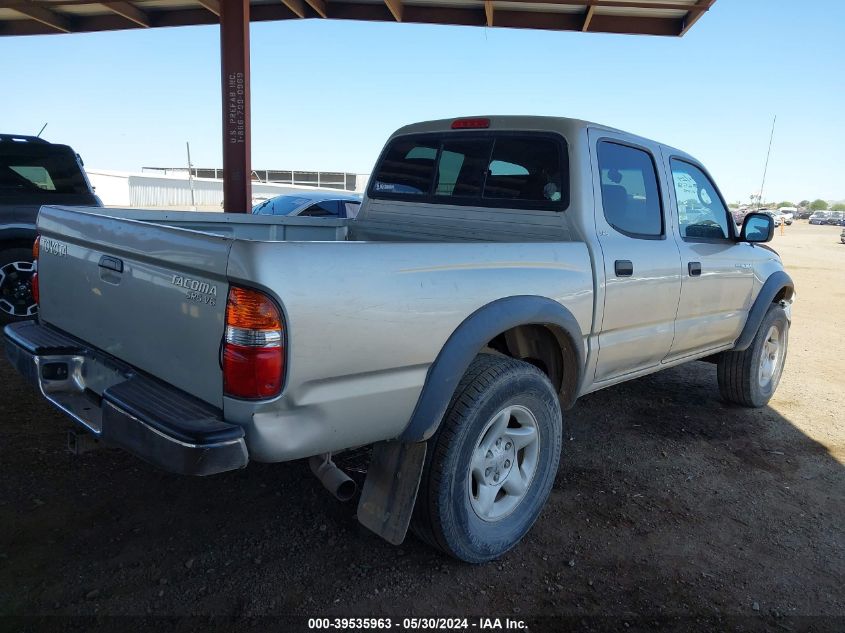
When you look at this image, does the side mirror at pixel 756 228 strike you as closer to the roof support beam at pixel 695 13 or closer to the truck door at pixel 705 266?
the truck door at pixel 705 266

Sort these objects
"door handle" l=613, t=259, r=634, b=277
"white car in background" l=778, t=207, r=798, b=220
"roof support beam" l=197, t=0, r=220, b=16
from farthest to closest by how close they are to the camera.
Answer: "white car in background" l=778, t=207, r=798, b=220, "roof support beam" l=197, t=0, r=220, b=16, "door handle" l=613, t=259, r=634, b=277

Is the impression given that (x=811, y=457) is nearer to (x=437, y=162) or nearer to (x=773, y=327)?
(x=773, y=327)

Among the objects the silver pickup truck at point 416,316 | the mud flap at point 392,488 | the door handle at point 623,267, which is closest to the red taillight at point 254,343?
the silver pickup truck at point 416,316

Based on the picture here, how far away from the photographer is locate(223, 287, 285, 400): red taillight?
73.5 inches

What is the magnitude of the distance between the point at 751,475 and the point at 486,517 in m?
2.13

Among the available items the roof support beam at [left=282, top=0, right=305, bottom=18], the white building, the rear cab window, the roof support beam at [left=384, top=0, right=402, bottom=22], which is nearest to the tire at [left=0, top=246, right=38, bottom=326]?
the rear cab window

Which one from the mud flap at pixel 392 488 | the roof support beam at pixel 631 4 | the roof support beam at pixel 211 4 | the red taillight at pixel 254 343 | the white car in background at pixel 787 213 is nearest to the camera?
the red taillight at pixel 254 343

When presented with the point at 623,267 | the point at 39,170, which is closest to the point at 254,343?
the point at 623,267

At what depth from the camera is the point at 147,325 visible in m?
2.26

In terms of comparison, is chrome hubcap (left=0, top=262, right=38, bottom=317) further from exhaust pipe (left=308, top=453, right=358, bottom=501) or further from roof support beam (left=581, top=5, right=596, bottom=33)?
roof support beam (left=581, top=5, right=596, bottom=33)

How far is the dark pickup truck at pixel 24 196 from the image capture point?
19.6 ft

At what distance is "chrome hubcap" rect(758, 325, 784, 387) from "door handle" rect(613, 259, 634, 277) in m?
2.53

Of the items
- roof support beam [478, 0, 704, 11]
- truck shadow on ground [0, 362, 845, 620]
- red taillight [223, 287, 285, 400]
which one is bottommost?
truck shadow on ground [0, 362, 845, 620]

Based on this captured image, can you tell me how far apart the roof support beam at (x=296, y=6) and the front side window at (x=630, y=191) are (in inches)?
273
